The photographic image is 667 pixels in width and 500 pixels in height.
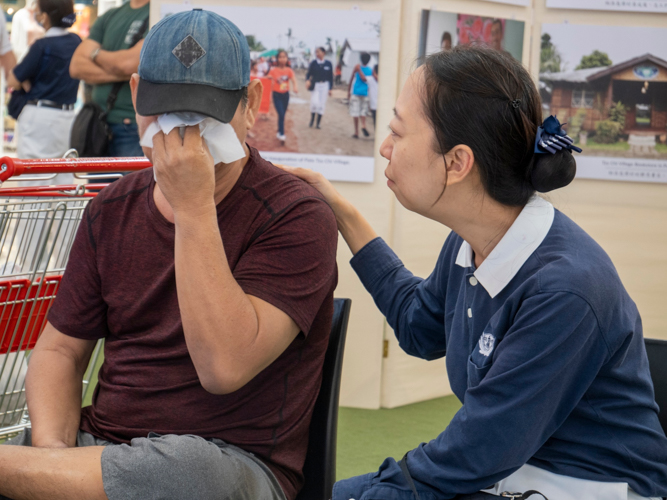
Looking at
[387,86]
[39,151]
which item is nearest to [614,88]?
[387,86]

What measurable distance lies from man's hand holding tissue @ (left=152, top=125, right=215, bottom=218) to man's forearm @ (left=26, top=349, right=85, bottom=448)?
47cm

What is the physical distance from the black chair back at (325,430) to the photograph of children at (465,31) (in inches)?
70.3

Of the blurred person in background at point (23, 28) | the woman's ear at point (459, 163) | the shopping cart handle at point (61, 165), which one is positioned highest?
the blurred person in background at point (23, 28)

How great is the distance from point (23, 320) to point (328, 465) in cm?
93

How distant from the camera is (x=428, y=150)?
126 cm

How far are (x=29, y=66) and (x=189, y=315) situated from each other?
326 centimetres

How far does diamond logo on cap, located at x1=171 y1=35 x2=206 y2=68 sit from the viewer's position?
4.08ft

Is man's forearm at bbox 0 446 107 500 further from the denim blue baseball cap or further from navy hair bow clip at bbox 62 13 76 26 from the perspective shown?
navy hair bow clip at bbox 62 13 76 26

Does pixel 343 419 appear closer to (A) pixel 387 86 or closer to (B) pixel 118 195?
(A) pixel 387 86

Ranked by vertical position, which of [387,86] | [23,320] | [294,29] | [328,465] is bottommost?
[328,465]

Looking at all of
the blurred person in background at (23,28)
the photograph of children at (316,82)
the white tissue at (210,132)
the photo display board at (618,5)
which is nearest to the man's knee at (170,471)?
the white tissue at (210,132)

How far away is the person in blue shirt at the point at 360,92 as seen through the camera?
9.73 ft

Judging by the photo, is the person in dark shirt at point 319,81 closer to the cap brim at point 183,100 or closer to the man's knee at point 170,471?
the cap brim at point 183,100

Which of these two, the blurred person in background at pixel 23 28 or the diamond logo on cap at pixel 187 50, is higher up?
the blurred person in background at pixel 23 28
